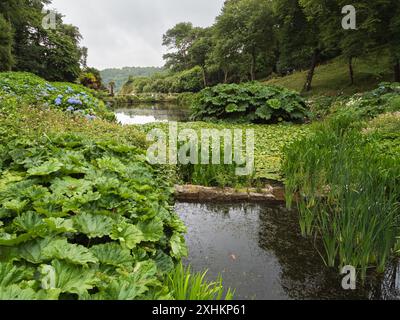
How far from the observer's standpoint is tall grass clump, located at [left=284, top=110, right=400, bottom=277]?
236 cm

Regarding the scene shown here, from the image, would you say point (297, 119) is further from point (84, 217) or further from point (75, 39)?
point (75, 39)

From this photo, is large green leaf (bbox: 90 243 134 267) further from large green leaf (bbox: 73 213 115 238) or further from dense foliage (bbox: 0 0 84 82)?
dense foliage (bbox: 0 0 84 82)

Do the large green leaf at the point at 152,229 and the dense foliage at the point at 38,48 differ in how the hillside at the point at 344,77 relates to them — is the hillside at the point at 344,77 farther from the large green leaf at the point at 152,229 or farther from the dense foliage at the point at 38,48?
the large green leaf at the point at 152,229

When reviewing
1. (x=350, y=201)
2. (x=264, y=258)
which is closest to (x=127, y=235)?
(x=264, y=258)

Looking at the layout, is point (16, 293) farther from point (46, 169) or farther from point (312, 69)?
point (312, 69)

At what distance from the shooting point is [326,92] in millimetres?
18281

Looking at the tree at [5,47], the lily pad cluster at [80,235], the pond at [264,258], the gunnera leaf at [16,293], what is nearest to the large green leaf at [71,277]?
the lily pad cluster at [80,235]

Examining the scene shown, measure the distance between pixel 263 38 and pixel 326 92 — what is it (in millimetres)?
8340

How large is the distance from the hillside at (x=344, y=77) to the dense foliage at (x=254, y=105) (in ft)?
21.0

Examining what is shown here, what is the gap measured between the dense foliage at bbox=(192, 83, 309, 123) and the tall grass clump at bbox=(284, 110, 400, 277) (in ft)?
24.4

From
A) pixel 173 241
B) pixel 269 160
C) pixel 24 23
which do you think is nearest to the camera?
pixel 173 241

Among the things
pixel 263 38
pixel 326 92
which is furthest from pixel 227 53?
pixel 326 92

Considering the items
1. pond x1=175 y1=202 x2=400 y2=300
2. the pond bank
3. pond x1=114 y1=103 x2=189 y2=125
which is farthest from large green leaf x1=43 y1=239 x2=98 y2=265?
pond x1=114 y1=103 x2=189 y2=125
